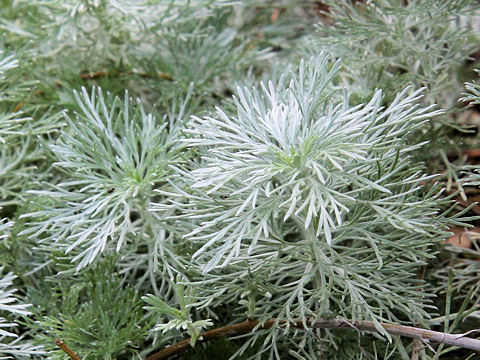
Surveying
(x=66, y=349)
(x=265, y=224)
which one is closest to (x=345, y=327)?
(x=265, y=224)

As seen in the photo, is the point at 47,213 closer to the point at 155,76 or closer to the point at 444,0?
the point at 155,76

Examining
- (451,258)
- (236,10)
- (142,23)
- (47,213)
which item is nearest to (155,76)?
(142,23)

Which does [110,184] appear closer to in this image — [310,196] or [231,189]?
[231,189]

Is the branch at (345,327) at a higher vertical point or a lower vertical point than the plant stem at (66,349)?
lower

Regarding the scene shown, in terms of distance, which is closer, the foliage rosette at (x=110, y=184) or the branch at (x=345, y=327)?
the branch at (x=345, y=327)

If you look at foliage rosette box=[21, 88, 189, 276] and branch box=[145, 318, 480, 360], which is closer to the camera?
branch box=[145, 318, 480, 360]

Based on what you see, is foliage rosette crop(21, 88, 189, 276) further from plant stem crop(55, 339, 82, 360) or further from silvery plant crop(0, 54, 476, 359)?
plant stem crop(55, 339, 82, 360)

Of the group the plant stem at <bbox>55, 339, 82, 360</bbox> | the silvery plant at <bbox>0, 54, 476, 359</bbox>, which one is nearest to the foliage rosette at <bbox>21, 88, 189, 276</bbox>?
the silvery plant at <bbox>0, 54, 476, 359</bbox>

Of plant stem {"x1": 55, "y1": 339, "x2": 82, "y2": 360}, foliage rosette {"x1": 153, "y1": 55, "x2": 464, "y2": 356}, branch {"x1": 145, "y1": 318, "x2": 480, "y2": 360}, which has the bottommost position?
branch {"x1": 145, "y1": 318, "x2": 480, "y2": 360}

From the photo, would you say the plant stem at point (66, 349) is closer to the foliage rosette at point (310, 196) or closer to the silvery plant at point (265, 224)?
the silvery plant at point (265, 224)

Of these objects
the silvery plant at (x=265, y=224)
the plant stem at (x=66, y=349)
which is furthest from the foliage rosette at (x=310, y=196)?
the plant stem at (x=66, y=349)
